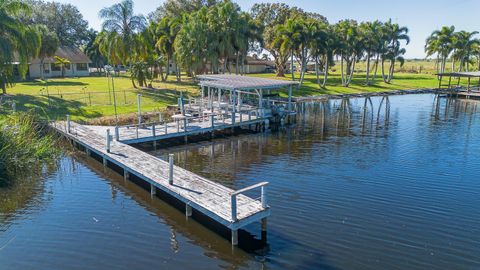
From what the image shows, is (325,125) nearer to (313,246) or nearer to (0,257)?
(313,246)

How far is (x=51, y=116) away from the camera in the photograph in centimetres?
3269

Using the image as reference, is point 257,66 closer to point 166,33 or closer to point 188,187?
point 166,33

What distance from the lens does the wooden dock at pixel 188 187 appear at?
43.6 ft

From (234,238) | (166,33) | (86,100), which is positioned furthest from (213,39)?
(234,238)

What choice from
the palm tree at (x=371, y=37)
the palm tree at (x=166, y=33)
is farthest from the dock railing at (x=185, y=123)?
the palm tree at (x=371, y=37)

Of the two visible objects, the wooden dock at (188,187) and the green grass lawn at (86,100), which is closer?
the wooden dock at (188,187)

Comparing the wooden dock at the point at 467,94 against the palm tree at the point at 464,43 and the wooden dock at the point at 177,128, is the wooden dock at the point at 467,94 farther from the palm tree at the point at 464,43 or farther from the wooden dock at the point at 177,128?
the wooden dock at the point at 177,128

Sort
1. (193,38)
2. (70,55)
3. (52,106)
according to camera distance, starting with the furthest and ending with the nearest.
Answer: (70,55) < (193,38) < (52,106)

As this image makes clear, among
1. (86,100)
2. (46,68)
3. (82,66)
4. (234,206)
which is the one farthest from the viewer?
(82,66)

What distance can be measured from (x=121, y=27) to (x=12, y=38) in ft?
43.3

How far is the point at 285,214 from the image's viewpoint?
15.3m

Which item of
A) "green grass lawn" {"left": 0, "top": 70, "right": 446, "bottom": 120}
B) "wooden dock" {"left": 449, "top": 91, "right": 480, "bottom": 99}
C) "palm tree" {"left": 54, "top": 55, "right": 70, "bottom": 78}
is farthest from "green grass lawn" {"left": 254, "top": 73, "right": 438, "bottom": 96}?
"palm tree" {"left": 54, "top": 55, "right": 70, "bottom": 78}

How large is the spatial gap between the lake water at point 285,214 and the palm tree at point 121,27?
22.2 meters

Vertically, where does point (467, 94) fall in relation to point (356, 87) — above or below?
below
